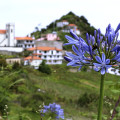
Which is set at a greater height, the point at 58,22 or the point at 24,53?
the point at 58,22

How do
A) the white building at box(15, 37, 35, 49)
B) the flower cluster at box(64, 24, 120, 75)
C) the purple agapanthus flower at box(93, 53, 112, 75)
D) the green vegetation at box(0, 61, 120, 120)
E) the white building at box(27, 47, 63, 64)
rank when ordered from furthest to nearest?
the white building at box(15, 37, 35, 49)
the white building at box(27, 47, 63, 64)
the green vegetation at box(0, 61, 120, 120)
the flower cluster at box(64, 24, 120, 75)
the purple agapanthus flower at box(93, 53, 112, 75)

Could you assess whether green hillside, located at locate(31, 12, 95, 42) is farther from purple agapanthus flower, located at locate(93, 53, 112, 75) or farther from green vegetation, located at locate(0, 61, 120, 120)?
purple agapanthus flower, located at locate(93, 53, 112, 75)

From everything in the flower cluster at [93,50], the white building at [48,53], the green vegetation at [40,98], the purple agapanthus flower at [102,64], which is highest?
the white building at [48,53]

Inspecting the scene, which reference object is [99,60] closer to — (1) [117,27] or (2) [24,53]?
(1) [117,27]

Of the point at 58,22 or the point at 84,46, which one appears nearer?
the point at 84,46

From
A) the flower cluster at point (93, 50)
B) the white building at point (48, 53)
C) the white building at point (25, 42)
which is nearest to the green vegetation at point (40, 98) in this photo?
the flower cluster at point (93, 50)

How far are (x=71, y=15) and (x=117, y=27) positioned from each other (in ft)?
342

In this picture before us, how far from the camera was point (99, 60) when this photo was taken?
1.23m

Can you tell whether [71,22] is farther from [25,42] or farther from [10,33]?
[10,33]

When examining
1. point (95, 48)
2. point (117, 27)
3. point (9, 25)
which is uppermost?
point (9, 25)

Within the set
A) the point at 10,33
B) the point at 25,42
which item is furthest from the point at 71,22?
the point at 10,33

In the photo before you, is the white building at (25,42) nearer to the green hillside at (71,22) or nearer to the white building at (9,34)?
the white building at (9,34)

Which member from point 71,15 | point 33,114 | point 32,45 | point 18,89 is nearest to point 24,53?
point 32,45

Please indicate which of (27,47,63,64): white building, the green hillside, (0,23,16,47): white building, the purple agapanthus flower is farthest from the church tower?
the purple agapanthus flower
